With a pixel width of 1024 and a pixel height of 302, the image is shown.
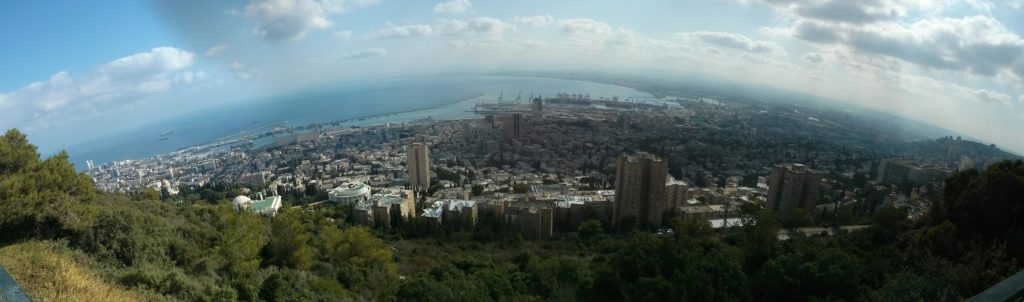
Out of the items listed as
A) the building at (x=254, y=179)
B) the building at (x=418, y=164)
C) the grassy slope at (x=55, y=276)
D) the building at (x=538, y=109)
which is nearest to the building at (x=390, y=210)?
the building at (x=418, y=164)

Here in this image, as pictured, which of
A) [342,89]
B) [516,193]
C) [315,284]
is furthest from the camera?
[342,89]

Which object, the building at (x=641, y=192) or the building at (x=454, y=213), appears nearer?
the building at (x=454, y=213)

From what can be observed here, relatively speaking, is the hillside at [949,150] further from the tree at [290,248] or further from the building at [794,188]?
the tree at [290,248]

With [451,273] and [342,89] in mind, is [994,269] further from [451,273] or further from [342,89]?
[342,89]

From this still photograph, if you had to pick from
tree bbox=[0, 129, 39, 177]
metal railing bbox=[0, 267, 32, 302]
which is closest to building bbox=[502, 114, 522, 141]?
tree bbox=[0, 129, 39, 177]

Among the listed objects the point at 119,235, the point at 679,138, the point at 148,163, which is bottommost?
the point at 148,163

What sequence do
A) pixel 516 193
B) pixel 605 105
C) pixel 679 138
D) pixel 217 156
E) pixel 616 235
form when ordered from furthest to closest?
1. pixel 605 105
2. pixel 217 156
3. pixel 679 138
4. pixel 516 193
5. pixel 616 235

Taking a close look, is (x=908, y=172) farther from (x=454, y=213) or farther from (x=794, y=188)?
(x=454, y=213)

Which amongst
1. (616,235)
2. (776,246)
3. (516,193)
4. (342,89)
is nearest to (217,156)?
(516,193)
